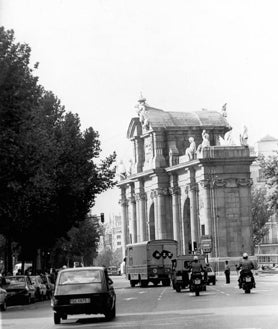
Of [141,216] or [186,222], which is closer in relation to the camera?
[186,222]

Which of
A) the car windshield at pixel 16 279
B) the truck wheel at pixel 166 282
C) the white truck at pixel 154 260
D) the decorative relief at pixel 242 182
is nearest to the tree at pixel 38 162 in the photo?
the car windshield at pixel 16 279

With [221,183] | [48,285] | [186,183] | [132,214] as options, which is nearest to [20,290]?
[48,285]

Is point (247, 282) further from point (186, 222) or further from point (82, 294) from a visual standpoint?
point (186, 222)

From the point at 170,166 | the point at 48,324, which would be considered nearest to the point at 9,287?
the point at 48,324

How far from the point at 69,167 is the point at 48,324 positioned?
2993cm

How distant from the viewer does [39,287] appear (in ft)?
154

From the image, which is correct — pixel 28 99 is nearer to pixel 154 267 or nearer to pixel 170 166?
pixel 154 267

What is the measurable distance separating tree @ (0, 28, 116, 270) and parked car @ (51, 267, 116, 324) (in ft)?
35.5

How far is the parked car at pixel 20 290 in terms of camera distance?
137 ft

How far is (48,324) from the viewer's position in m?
25.6

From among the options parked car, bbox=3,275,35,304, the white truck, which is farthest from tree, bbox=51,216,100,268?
parked car, bbox=3,275,35,304

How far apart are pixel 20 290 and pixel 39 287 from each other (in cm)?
494

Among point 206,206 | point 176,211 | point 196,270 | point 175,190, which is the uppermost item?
point 175,190

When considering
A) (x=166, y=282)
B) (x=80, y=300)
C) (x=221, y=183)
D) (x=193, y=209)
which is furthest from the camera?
(x=193, y=209)
